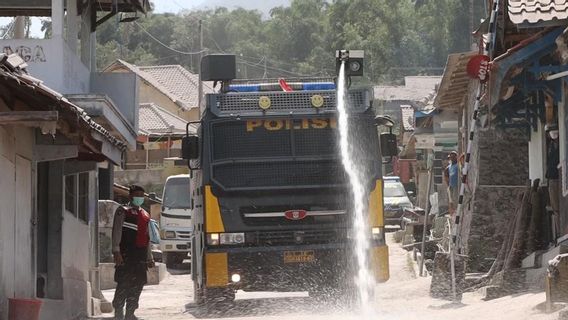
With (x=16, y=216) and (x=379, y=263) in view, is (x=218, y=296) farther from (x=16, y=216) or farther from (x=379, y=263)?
(x=16, y=216)

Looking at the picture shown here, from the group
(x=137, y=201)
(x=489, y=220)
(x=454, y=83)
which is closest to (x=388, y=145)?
(x=137, y=201)

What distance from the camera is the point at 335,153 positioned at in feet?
52.1

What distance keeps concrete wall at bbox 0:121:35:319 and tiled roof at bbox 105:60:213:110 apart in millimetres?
52028

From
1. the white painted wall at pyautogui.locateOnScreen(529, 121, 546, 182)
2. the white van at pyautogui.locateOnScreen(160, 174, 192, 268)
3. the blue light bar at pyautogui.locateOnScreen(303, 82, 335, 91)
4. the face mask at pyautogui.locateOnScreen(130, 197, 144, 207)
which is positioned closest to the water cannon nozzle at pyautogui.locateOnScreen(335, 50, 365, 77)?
the blue light bar at pyautogui.locateOnScreen(303, 82, 335, 91)

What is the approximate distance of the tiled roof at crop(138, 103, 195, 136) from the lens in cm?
5700

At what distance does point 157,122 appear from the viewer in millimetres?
58625

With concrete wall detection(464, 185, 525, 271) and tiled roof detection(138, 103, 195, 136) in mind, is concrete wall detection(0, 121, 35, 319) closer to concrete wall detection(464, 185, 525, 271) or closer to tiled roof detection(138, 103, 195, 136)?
concrete wall detection(464, 185, 525, 271)

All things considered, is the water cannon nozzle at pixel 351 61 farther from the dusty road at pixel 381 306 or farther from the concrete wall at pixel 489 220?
the concrete wall at pixel 489 220

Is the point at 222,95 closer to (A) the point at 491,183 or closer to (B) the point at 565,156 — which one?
(B) the point at 565,156

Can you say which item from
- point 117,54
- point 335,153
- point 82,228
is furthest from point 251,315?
point 117,54

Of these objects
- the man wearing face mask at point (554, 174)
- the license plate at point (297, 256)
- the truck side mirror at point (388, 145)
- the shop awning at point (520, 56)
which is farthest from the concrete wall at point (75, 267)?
the man wearing face mask at point (554, 174)

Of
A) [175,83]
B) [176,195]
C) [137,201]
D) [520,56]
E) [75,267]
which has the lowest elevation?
[75,267]

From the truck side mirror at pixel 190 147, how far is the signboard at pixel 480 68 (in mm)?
4118

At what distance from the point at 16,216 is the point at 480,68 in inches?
274
